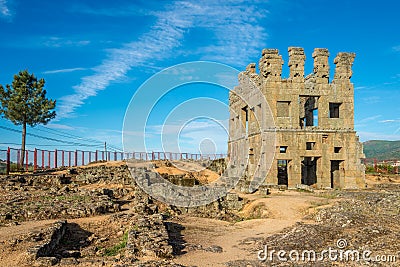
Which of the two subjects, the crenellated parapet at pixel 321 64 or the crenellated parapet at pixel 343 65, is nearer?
the crenellated parapet at pixel 321 64

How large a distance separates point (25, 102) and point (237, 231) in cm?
3330

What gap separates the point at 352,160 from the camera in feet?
93.0

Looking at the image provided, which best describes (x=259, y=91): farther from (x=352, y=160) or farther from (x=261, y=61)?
(x=352, y=160)

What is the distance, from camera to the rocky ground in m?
9.19

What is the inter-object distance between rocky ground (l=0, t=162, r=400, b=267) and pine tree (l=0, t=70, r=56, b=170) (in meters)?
18.5

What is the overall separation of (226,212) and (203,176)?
17.4m

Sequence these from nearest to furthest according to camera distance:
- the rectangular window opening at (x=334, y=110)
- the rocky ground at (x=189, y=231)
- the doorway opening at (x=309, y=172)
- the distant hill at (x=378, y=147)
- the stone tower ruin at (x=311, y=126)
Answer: the rocky ground at (x=189, y=231) → the stone tower ruin at (x=311, y=126) → the rectangular window opening at (x=334, y=110) → the doorway opening at (x=309, y=172) → the distant hill at (x=378, y=147)

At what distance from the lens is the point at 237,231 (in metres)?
14.1

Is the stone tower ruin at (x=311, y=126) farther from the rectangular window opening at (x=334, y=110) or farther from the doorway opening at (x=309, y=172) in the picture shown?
the doorway opening at (x=309, y=172)

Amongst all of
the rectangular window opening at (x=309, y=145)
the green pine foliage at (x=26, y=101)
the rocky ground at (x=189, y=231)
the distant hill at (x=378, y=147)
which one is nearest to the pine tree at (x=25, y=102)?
the green pine foliage at (x=26, y=101)

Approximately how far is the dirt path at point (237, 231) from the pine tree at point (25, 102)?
28903 millimetres

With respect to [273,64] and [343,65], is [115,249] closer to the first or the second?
[273,64]

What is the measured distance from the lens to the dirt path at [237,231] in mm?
9906

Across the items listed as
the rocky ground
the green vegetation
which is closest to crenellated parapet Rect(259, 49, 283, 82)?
the rocky ground
